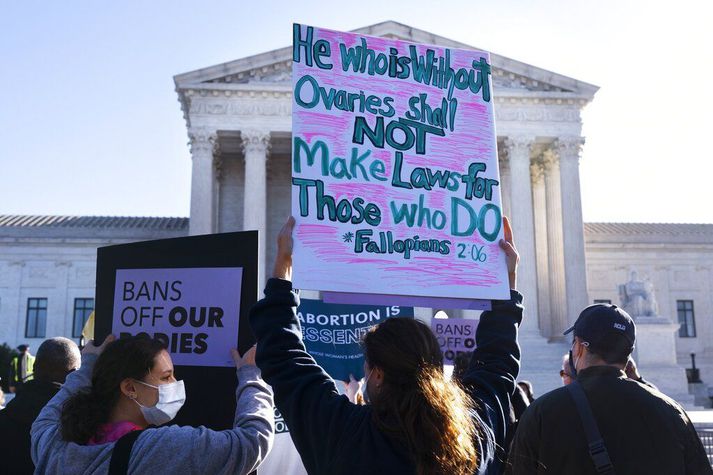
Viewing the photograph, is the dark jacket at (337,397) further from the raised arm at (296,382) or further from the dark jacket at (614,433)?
the dark jacket at (614,433)

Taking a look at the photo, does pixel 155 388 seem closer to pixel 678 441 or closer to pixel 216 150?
pixel 678 441

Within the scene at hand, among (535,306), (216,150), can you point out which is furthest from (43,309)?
(535,306)

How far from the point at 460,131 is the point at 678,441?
6.34 ft

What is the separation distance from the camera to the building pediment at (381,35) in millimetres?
38656

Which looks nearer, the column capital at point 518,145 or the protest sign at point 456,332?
the protest sign at point 456,332

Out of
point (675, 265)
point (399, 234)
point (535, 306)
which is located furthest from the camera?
point (675, 265)

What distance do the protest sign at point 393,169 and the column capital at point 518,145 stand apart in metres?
35.6

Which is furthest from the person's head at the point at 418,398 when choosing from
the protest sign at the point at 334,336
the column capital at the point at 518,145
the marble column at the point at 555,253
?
the marble column at the point at 555,253

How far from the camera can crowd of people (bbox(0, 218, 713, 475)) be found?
2754 mm

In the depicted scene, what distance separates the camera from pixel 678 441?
3.76 m

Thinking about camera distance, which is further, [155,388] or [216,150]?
[216,150]

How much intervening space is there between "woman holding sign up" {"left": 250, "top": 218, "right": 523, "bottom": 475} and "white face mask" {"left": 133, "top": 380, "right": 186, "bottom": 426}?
1.94ft

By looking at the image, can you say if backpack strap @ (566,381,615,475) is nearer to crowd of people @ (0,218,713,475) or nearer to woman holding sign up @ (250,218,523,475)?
crowd of people @ (0,218,713,475)

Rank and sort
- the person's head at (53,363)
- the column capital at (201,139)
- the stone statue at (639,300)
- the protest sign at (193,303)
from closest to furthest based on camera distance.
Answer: the protest sign at (193,303)
the person's head at (53,363)
the stone statue at (639,300)
the column capital at (201,139)
